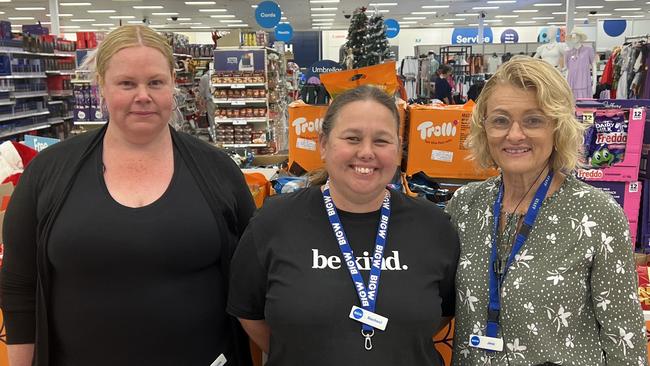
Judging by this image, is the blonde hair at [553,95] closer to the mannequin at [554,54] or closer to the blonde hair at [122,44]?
the blonde hair at [122,44]

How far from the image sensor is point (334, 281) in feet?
4.76

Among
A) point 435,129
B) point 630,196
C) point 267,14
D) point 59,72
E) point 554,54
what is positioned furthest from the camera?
point 267,14

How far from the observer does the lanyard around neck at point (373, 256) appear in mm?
1426

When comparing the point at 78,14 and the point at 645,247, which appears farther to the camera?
the point at 78,14

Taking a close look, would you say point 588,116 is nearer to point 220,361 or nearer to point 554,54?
point 220,361

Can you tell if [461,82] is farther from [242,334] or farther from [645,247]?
[242,334]

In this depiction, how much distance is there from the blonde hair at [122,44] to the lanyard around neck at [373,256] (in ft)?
2.14

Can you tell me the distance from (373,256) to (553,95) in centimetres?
65

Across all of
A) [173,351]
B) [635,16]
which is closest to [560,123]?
[173,351]

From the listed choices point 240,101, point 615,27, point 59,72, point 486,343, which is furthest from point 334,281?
point 615,27

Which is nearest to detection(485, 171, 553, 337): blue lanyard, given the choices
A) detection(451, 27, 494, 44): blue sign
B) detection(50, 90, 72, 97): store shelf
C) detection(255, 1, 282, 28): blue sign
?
detection(50, 90, 72, 97): store shelf

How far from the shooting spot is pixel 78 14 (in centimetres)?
2225

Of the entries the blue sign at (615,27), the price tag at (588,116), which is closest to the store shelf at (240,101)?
the price tag at (588,116)

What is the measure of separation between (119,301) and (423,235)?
0.88 metres
